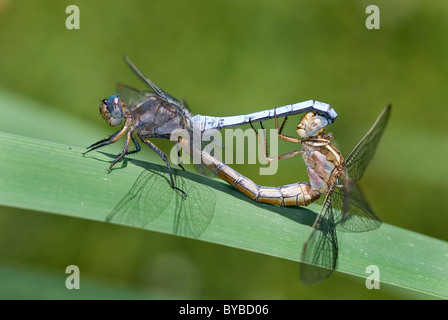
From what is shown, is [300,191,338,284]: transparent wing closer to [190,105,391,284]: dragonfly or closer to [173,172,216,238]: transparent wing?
[190,105,391,284]: dragonfly

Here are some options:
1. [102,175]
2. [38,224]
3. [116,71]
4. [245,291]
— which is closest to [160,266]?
[245,291]

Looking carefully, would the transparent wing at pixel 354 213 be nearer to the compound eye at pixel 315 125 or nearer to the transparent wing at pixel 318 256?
the transparent wing at pixel 318 256

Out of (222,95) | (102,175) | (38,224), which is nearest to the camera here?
(102,175)

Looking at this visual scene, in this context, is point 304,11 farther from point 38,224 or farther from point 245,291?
point 38,224

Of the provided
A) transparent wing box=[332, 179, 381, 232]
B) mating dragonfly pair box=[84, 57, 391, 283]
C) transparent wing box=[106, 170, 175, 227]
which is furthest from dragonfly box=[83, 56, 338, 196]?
transparent wing box=[332, 179, 381, 232]

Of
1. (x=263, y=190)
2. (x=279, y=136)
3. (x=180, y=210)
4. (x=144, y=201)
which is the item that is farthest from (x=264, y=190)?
(x=144, y=201)
